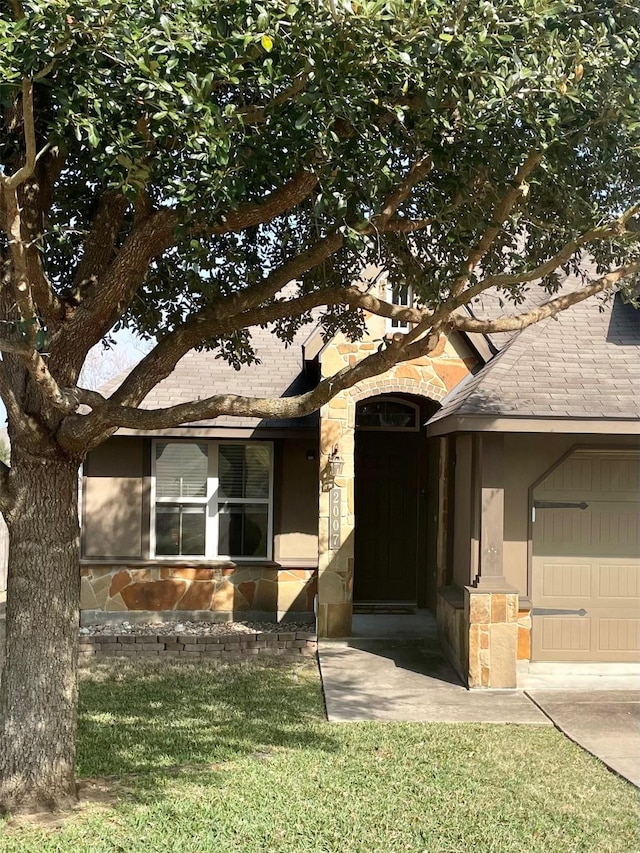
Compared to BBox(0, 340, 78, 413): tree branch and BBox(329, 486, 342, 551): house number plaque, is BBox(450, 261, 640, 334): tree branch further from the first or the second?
BBox(329, 486, 342, 551): house number plaque

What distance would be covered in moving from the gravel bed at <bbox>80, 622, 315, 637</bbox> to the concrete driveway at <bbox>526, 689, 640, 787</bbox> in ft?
12.6

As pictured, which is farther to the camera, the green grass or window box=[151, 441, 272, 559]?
window box=[151, 441, 272, 559]

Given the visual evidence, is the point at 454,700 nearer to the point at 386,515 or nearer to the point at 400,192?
the point at 386,515

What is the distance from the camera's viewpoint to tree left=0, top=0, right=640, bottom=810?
4008 millimetres

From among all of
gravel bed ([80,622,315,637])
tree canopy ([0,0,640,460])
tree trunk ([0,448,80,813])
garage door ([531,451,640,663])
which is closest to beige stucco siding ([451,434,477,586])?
garage door ([531,451,640,663])

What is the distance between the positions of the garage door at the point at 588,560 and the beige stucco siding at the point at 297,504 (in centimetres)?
374

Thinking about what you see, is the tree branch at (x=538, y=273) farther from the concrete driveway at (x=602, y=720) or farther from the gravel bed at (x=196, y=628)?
the gravel bed at (x=196, y=628)

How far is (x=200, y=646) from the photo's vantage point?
9.50m

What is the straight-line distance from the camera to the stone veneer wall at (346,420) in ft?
33.1

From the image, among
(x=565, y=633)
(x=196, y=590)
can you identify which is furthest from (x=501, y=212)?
(x=196, y=590)

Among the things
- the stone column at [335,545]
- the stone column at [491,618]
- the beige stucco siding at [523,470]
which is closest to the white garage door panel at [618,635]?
the beige stucco siding at [523,470]

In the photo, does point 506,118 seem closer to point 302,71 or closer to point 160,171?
point 302,71

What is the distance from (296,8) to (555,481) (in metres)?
6.40

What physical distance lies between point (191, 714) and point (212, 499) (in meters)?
4.99
